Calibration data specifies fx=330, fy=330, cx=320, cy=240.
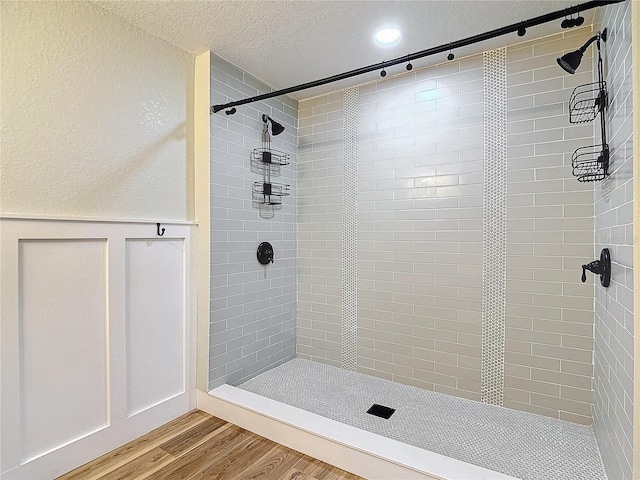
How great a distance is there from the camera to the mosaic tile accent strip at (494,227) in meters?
2.20

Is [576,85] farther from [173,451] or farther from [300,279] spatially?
[173,451]

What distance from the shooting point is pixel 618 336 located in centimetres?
140

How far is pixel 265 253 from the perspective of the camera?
2732 millimetres

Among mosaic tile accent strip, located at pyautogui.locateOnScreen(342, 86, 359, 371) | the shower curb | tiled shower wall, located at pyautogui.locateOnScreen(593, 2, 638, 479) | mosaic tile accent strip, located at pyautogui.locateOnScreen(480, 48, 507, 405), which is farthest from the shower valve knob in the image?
mosaic tile accent strip, located at pyautogui.locateOnScreen(342, 86, 359, 371)

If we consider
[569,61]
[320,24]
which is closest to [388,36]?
[320,24]

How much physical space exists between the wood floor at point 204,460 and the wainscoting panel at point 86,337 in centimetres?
9

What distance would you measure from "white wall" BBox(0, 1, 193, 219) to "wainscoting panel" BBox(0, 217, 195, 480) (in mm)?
146

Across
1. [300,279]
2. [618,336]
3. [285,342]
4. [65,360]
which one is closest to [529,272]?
[618,336]

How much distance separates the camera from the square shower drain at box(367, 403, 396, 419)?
2152 mm

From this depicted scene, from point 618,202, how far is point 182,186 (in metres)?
2.37

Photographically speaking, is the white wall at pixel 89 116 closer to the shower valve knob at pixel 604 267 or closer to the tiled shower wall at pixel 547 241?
the tiled shower wall at pixel 547 241

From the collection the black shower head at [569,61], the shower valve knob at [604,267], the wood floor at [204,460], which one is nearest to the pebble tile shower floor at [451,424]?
the wood floor at [204,460]

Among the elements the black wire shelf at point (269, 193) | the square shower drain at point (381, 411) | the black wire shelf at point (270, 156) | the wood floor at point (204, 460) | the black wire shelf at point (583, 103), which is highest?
the black wire shelf at point (583, 103)

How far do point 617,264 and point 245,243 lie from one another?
2199 mm
